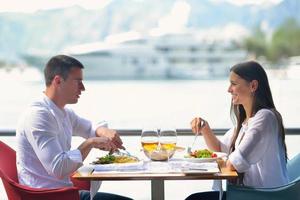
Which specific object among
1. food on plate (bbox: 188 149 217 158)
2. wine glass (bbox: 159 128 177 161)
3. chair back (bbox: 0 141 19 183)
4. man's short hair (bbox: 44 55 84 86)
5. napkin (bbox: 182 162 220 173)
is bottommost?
chair back (bbox: 0 141 19 183)

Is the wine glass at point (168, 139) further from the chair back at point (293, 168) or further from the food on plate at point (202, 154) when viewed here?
the chair back at point (293, 168)

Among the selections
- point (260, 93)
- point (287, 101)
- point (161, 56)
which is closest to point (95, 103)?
point (161, 56)

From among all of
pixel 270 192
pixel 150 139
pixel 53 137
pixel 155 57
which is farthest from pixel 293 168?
pixel 155 57

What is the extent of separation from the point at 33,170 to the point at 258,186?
0.94 metres

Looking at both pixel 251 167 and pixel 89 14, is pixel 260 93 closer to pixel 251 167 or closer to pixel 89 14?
pixel 251 167

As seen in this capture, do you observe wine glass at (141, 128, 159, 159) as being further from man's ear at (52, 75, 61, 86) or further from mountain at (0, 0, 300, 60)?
mountain at (0, 0, 300, 60)

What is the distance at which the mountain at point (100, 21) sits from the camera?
7.99 meters

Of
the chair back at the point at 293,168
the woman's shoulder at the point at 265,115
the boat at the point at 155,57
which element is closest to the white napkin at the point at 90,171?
the woman's shoulder at the point at 265,115

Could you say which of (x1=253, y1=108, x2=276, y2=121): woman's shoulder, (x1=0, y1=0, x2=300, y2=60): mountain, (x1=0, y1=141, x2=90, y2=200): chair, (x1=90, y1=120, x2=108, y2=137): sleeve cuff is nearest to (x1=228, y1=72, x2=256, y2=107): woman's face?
(x1=253, y1=108, x2=276, y2=121): woman's shoulder

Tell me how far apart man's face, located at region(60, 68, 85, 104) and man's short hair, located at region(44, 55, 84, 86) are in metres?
0.02

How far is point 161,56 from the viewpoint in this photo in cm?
883

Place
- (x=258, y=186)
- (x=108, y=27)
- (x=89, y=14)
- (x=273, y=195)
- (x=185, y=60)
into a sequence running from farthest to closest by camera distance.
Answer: (x=185, y=60), (x=89, y=14), (x=108, y=27), (x=258, y=186), (x=273, y=195)

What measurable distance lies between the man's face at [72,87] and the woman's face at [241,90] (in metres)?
0.67

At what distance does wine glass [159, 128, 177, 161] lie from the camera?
95.0 inches
